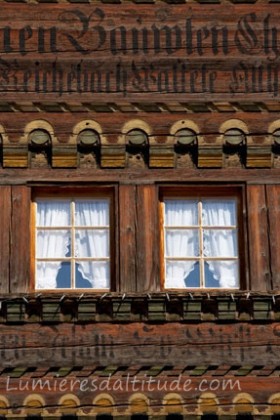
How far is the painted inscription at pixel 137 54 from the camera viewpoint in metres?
21.5

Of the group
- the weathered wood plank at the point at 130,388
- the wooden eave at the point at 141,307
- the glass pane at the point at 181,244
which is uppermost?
the glass pane at the point at 181,244

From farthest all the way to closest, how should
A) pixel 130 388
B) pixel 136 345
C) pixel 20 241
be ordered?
pixel 20 241 → pixel 136 345 → pixel 130 388

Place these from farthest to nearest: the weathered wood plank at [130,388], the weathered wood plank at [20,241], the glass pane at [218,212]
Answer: the glass pane at [218,212], the weathered wood plank at [20,241], the weathered wood plank at [130,388]

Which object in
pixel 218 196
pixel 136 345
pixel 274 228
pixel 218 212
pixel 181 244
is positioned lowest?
pixel 136 345

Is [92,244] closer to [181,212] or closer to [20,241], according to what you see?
[20,241]

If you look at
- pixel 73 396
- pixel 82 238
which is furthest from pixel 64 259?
pixel 73 396

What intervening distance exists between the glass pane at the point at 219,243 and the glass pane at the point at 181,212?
21 centimetres

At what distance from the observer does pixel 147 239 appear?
2106 cm

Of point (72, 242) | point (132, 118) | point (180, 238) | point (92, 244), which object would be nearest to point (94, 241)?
point (92, 244)

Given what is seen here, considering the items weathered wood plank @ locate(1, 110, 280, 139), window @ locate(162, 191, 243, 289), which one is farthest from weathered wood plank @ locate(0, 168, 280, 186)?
weathered wood plank @ locate(1, 110, 280, 139)

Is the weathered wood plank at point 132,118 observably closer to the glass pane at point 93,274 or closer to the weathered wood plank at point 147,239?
the weathered wood plank at point 147,239

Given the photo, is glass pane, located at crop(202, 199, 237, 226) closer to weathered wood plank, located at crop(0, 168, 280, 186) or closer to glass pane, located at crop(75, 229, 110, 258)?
weathered wood plank, located at crop(0, 168, 280, 186)

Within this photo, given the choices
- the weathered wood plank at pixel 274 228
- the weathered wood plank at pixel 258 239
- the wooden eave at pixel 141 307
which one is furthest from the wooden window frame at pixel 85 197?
the weathered wood plank at pixel 274 228

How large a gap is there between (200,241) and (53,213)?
5.46ft
